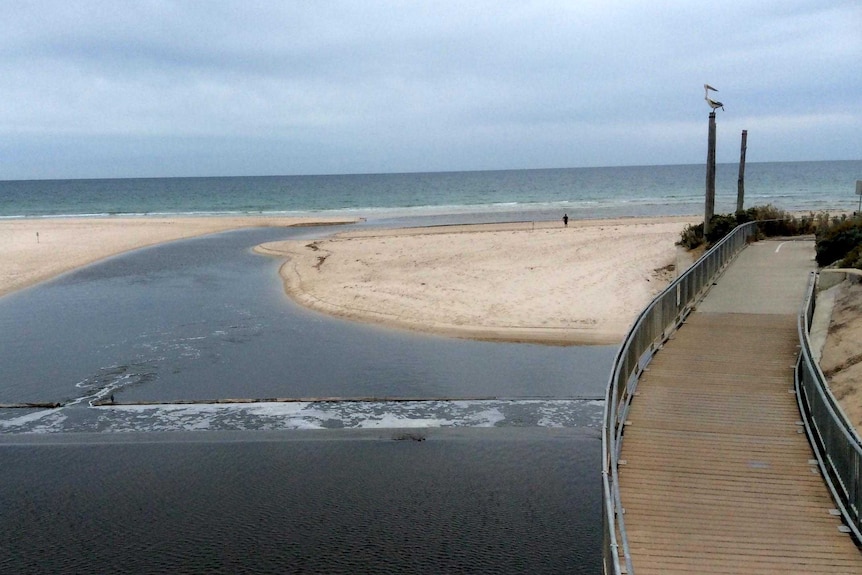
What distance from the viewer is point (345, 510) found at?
10.6m

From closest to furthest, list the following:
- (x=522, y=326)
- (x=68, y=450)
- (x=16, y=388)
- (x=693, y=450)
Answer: (x=693, y=450) < (x=68, y=450) < (x=16, y=388) < (x=522, y=326)

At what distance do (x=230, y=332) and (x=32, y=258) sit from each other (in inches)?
910

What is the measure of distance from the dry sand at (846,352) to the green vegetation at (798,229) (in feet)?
12.4

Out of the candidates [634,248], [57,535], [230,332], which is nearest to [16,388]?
[230,332]

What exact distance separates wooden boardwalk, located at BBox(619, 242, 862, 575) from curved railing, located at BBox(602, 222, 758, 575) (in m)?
0.18

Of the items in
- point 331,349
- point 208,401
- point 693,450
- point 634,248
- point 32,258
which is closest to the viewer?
point 693,450

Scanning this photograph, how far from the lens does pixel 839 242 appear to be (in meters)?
18.0

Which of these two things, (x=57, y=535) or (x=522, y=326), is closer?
(x=57, y=535)

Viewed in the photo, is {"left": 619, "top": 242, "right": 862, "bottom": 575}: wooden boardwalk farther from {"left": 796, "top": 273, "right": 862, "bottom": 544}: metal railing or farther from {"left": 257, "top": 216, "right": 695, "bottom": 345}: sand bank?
{"left": 257, "top": 216, "right": 695, "bottom": 345}: sand bank

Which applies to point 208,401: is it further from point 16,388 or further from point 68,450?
point 16,388

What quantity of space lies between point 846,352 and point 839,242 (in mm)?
6573

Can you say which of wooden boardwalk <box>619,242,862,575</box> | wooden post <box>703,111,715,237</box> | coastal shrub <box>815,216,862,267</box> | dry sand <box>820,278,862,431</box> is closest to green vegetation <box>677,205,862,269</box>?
coastal shrub <box>815,216,862,267</box>

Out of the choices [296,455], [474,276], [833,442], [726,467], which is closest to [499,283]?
[474,276]

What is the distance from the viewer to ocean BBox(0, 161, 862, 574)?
967 cm
